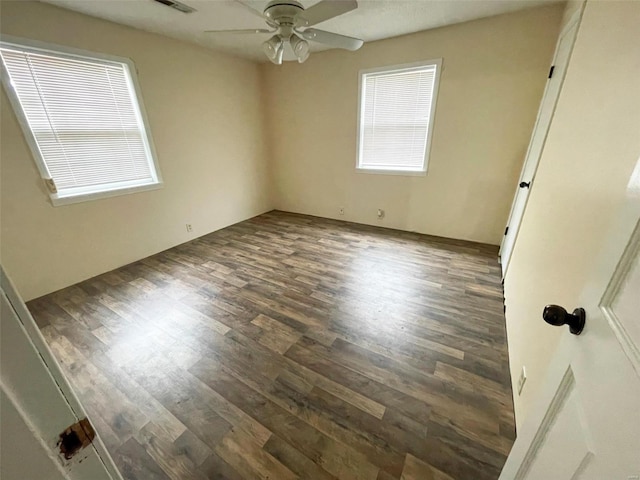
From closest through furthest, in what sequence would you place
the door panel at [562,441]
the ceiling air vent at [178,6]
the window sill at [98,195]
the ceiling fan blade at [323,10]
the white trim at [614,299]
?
1. the white trim at [614,299]
2. the door panel at [562,441]
3. the ceiling fan blade at [323,10]
4. the ceiling air vent at [178,6]
5. the window sill at [98,195]

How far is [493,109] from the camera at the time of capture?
2963 millimetres

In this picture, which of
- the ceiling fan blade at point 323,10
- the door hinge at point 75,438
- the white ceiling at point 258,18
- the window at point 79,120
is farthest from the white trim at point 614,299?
the window at point 79,120

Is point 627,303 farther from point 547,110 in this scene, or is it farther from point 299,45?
point 547,110

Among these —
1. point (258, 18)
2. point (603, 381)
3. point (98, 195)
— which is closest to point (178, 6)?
point (258, 18)

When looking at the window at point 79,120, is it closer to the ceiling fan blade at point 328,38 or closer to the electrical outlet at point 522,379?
the ceiling fan blade at point 328,38

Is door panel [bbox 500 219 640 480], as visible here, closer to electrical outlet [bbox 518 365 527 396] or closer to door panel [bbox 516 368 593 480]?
door panel [bbox 516 368 593 480]

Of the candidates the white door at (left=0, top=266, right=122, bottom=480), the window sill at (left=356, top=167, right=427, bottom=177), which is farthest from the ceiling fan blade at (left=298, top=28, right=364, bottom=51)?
the white door at (left=0, top=266, right=122, bottom=480)

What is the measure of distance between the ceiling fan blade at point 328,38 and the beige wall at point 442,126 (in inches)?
55.8

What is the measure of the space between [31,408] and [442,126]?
3.85 metres

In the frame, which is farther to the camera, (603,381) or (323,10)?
(323,10)

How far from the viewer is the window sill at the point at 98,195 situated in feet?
8.31

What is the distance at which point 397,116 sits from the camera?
3529 millimetres

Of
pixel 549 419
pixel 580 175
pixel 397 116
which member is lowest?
pixel 549 419

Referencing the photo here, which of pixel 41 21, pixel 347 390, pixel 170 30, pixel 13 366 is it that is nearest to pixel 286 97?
pixel 170 30
